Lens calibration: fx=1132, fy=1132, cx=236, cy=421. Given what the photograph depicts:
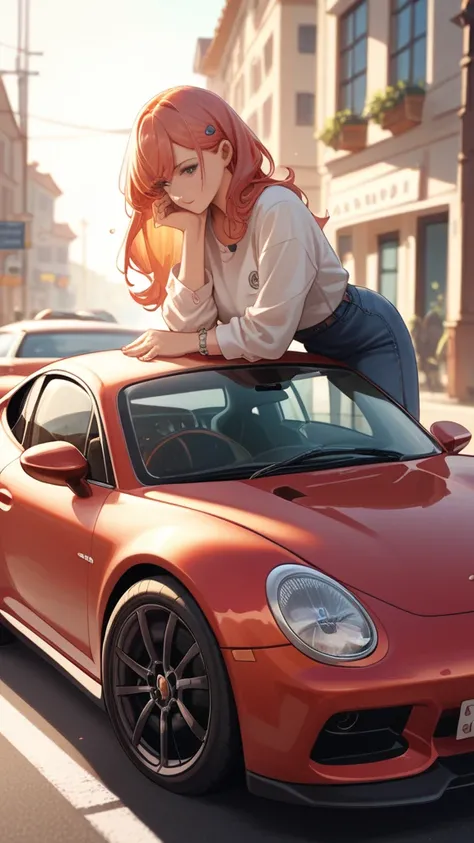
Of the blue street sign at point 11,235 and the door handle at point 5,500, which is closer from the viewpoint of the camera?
the door handle at point 5,500

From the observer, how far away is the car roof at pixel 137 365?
162 inches

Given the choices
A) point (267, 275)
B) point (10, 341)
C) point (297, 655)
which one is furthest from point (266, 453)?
point (10, 341)

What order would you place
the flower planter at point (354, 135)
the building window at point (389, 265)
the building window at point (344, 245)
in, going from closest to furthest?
the flower planter at point (354, 135) < the building window at point (389, 265) < the building window at point (344, 245)

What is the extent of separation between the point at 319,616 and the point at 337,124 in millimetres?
21685

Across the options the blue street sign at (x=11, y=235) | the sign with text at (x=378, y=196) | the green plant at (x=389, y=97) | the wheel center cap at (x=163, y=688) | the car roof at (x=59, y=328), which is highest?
the blue street sign at (x=11, y=235)

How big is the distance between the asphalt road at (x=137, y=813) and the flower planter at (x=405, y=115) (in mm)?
18322

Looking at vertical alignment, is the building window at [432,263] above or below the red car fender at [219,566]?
above

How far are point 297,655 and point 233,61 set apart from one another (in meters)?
49.5

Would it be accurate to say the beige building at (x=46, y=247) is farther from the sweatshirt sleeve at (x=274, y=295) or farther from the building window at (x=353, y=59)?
the sweatshirt sleeve at (x=274, y=295)

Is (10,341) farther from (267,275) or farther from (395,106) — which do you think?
(395,106)

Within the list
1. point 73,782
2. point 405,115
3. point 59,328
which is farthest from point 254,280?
point 405,115

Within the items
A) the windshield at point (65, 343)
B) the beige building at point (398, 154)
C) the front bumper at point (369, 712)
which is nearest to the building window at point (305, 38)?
the beige building at point (398, 154)

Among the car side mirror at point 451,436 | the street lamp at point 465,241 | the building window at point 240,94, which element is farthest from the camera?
the building window at point 240,94

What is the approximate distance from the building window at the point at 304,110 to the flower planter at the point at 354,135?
17350mm
